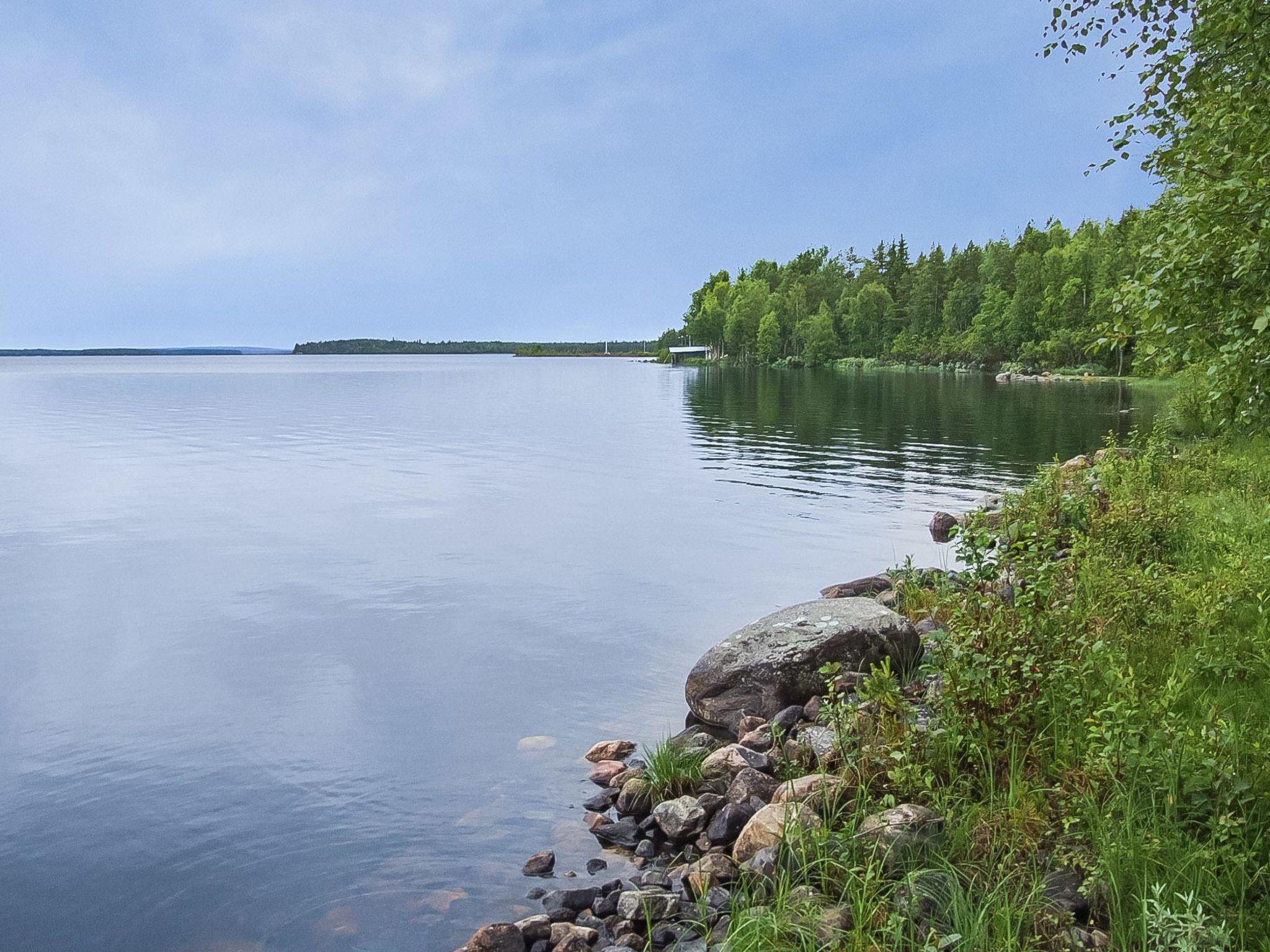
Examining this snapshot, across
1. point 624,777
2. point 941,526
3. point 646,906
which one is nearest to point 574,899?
point 646,906

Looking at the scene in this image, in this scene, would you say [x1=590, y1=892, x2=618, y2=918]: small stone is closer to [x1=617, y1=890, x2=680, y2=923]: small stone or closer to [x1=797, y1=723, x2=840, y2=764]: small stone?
[x1=617, y1=890, x2=680, y2=923]: small stone

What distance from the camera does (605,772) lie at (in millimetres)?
9102

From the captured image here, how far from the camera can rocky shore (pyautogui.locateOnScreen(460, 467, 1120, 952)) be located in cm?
613

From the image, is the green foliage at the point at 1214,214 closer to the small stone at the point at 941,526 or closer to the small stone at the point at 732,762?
the small stone at the point at 732,762

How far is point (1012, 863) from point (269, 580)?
14.7m

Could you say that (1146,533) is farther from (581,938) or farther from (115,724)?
(115,724)

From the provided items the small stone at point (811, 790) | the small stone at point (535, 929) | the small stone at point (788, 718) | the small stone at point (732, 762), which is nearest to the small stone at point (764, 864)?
the small stone at point (811, 790)

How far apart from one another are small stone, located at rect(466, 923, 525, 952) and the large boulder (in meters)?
4.17

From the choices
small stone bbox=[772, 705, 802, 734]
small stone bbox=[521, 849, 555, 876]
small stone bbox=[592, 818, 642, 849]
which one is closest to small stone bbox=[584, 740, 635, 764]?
small stone bbox=[592, 818, 642, 849]

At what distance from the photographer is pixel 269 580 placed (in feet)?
56.0

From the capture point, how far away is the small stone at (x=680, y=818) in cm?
765

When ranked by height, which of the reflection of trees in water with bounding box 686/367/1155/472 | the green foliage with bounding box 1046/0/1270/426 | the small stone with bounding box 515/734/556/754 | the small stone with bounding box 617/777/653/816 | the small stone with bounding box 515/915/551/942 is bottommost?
the reflection of trees in water with bounding box 686/367/1155/472

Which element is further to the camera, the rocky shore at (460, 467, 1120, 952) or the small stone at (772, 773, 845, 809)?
the small stone at (772, 773, 845, 809)

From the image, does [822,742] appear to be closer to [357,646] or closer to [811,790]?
[811,790]
